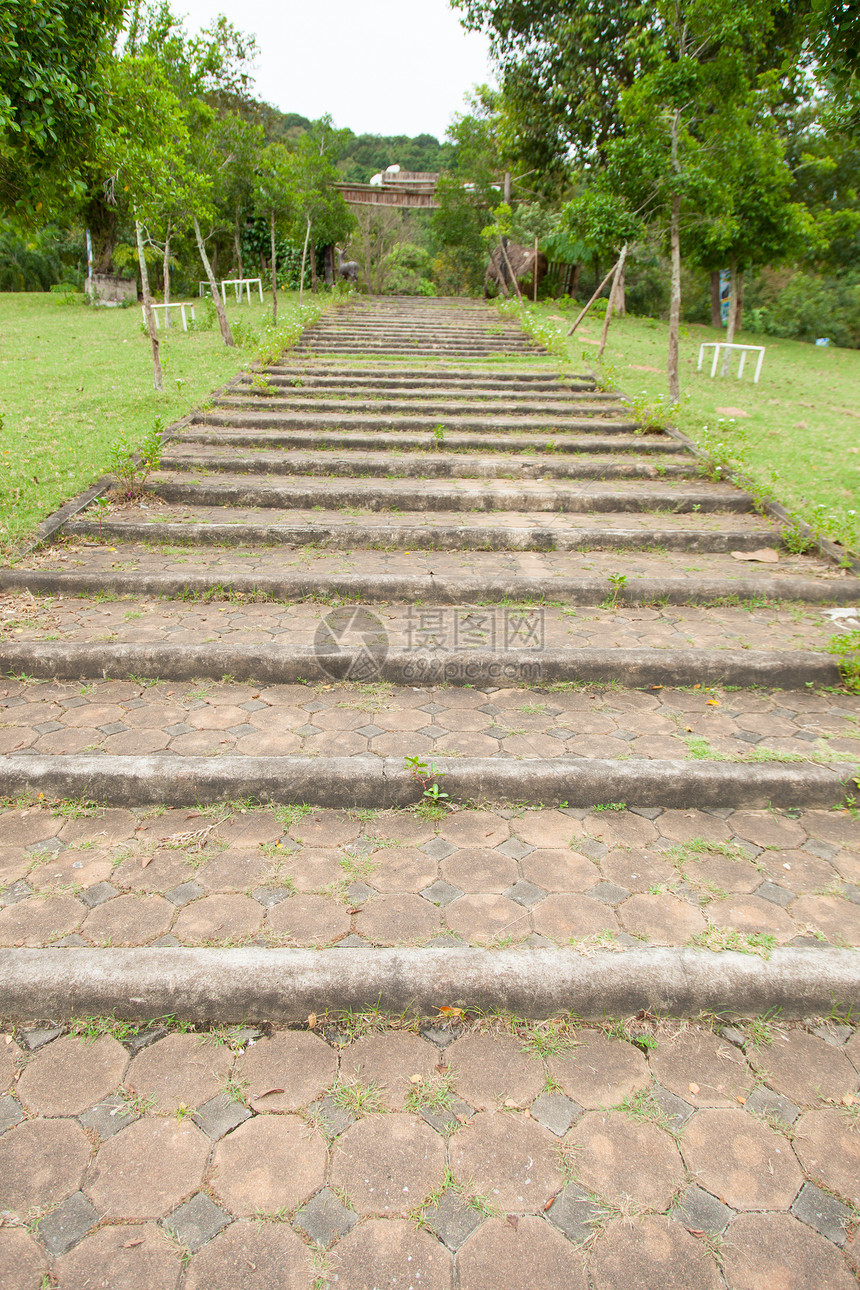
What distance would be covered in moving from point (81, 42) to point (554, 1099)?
6.05 m

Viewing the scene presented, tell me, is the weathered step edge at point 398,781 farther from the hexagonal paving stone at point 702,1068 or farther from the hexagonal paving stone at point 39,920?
the hexagonal paving stone at point 702,1068

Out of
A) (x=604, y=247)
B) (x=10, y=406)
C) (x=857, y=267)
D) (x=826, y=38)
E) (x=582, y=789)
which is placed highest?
(x=857, y=267)

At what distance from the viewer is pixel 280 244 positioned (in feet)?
75.4

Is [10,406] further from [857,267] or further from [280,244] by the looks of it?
[857,267]

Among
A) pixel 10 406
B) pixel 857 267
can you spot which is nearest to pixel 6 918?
pixel 10 406

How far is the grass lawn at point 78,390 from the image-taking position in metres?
6.13

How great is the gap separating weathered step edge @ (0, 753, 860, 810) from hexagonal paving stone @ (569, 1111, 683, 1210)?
1.38 m

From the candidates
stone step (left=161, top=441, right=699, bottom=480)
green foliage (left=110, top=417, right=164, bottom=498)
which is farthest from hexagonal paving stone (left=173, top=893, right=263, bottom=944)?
stone step (left=161, top=441, right=699, bottom=480)

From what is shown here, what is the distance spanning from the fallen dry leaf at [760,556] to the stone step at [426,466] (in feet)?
5.82

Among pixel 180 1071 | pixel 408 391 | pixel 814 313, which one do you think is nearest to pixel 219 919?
pixel 180 1071

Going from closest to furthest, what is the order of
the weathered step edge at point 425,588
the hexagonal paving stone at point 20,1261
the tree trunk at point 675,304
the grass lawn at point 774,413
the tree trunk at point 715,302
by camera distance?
the hexagonal paving stone at point 20,1261 → the weathered step edge at point 425,588 → the grass lawn at point 774,413 → the tree trunk at point 675,304 → the tree trunk at point 715,302

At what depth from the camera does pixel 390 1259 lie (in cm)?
169

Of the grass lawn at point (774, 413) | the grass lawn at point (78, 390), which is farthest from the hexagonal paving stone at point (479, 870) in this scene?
the grass lawn at point (774, 413)

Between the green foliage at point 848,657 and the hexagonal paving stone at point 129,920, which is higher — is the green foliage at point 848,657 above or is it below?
above
